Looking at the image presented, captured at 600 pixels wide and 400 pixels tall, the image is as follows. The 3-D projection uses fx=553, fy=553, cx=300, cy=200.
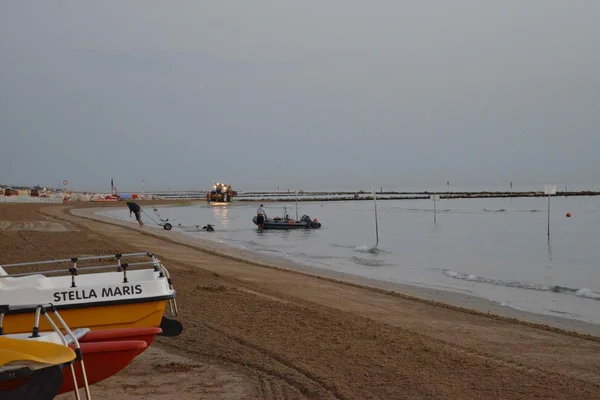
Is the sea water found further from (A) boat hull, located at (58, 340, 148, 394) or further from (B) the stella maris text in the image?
(A) boat hull, located at (58, 340, 148, 394)

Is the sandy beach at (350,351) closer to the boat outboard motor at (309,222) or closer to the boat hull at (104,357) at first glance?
the boat hull at (104,357)

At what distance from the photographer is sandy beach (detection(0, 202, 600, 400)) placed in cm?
591

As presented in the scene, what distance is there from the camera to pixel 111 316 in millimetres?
6344

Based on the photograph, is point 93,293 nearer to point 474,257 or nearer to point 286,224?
point 474,257

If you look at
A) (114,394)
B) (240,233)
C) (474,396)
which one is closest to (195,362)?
(114,394)

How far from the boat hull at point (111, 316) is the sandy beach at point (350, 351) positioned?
58cm

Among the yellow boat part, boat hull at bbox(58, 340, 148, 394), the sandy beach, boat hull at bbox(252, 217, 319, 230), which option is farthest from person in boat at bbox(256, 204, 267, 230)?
the yellow boat part

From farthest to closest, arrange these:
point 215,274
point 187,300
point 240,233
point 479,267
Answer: point 240,233 → point 479,267 → point 215,274 → point 187,300

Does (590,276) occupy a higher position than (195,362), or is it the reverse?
(195,362)

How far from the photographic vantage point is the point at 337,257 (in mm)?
24234

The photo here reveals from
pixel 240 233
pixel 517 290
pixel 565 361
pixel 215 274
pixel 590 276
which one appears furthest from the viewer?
pixel 240 233

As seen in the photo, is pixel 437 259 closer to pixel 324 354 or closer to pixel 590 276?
pixel 590 276

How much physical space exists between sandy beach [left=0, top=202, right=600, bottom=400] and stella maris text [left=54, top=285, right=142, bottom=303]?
0.93 meters

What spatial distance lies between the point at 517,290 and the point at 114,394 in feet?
42.9
